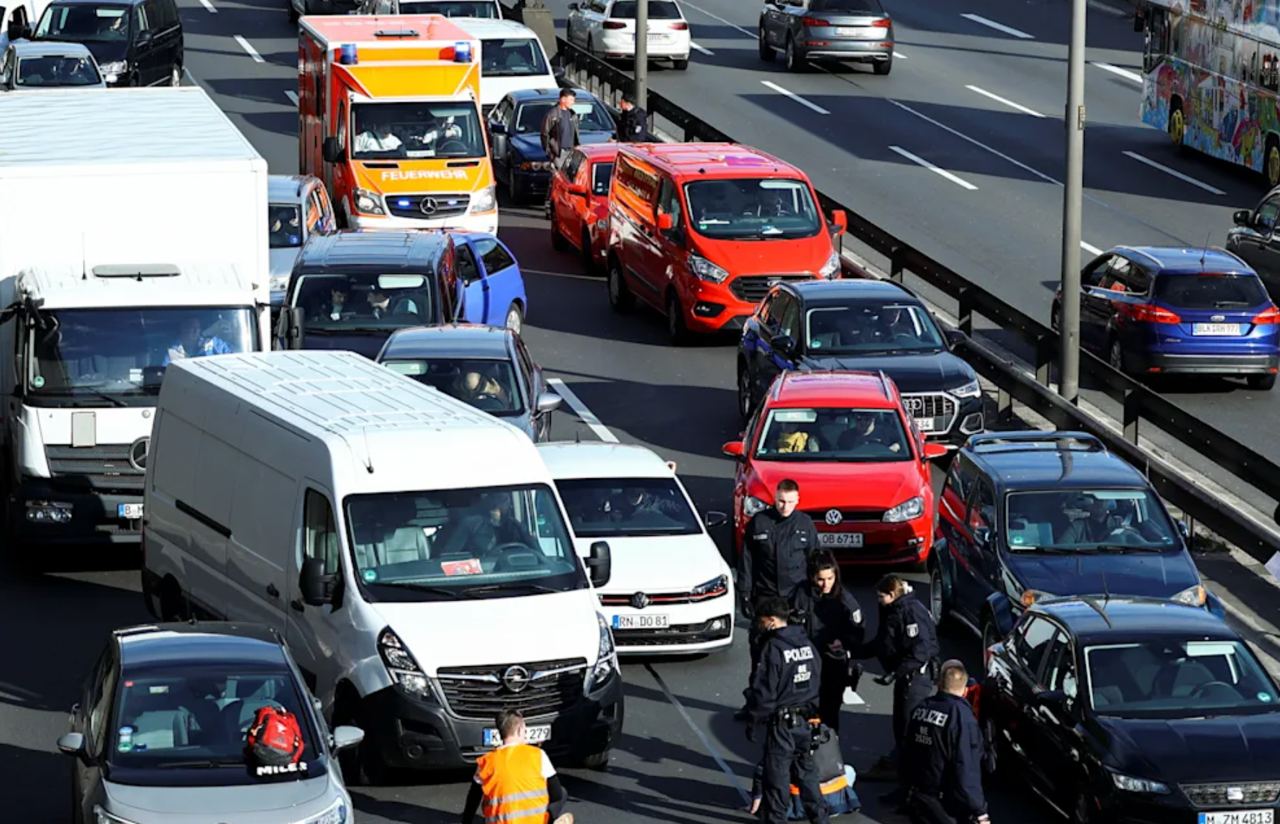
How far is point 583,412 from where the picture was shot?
27891mm

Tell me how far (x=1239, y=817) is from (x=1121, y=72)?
38255 mm

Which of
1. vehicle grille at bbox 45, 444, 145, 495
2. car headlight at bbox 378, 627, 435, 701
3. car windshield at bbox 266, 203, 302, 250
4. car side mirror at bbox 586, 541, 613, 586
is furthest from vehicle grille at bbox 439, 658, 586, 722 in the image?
car windshield at bbox 266, 203, 302, 250

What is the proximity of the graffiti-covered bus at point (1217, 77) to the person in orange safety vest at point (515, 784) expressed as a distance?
27.8 meters

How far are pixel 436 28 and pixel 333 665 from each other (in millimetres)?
20362

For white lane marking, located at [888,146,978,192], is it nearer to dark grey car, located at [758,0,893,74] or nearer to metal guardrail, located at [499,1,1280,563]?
metal guardrail, located at [499,1,1280,563]

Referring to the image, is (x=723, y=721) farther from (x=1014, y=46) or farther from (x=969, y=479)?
(x=1014, y=46)

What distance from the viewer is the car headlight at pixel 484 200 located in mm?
33781

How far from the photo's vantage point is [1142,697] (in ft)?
51.1

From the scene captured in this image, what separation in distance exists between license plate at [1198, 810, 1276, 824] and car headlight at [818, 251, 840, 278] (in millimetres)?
16263

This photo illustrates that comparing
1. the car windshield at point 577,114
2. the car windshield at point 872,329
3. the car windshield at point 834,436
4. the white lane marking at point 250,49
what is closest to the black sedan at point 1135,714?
the car windshield at point 834,436

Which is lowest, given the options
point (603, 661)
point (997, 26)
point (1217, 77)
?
point (997, 26)

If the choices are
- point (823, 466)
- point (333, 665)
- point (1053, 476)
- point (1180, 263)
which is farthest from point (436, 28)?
point (333, 665)

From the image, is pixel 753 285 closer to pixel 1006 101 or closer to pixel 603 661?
pixel 603 661

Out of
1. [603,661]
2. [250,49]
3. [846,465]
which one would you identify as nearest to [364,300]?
[846,465]
